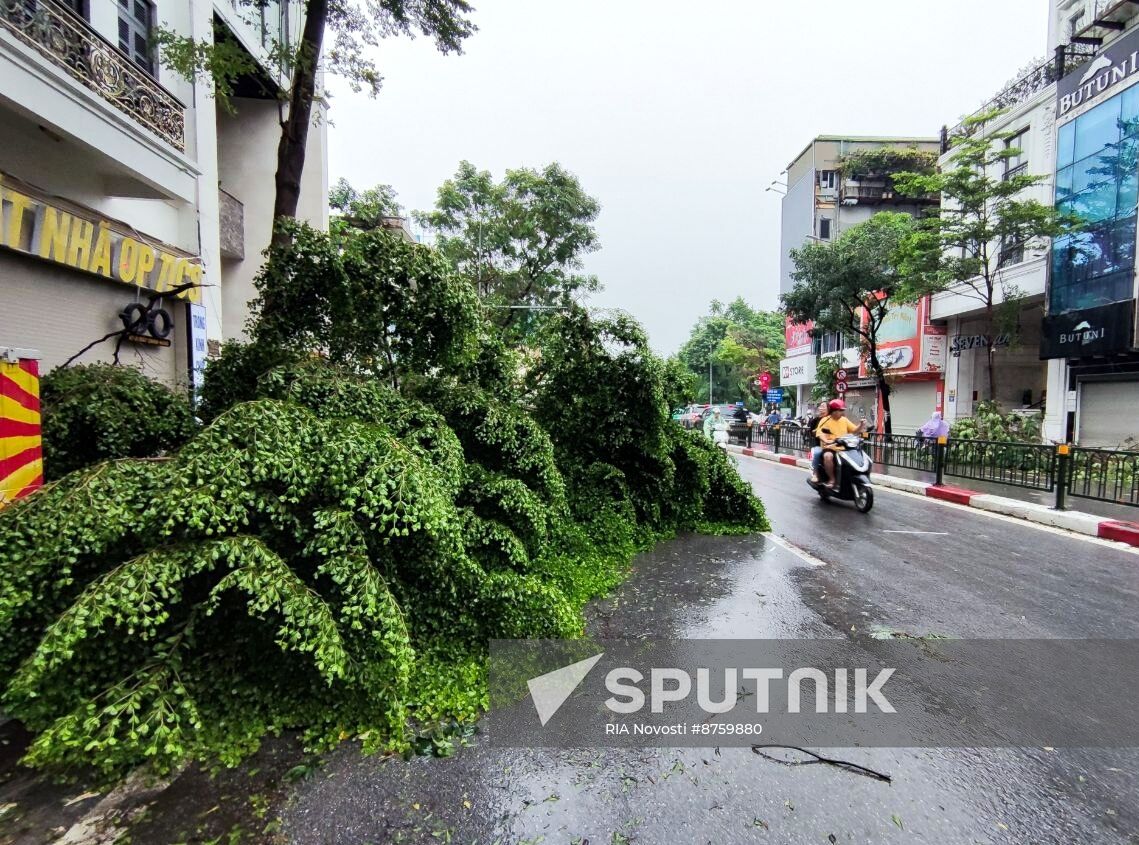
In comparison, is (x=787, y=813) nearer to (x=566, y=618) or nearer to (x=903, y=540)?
(x=566, y=618)

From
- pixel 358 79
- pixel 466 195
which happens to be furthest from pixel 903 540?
pixel 466 195

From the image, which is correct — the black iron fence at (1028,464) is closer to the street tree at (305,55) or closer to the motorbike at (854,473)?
the motorbike at (854,473)

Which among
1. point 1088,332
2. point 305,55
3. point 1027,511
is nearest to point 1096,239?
point 1088,332

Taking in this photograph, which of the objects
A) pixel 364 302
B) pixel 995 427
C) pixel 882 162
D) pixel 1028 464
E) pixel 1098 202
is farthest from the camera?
pixel 882 162

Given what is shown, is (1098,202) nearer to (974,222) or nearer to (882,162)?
(974,222)

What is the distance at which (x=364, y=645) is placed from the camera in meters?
2.71

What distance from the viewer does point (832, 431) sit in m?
8.43

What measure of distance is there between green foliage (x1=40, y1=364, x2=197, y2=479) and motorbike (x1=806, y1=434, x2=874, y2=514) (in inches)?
309

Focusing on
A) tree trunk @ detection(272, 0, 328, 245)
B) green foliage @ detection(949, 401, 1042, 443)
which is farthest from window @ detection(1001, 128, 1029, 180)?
tree trunk @ detection(272, 0, 328, 245)

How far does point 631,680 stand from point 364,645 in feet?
4.79

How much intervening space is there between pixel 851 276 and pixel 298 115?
18.1 m

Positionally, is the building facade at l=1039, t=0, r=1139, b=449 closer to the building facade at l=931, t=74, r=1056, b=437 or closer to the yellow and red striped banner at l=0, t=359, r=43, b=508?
the building facade at l=931, t=74, r=1056, b=437

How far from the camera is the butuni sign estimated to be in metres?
6.04

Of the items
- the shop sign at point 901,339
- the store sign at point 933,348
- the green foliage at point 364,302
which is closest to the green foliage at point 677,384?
the green foliage at point 364,302
